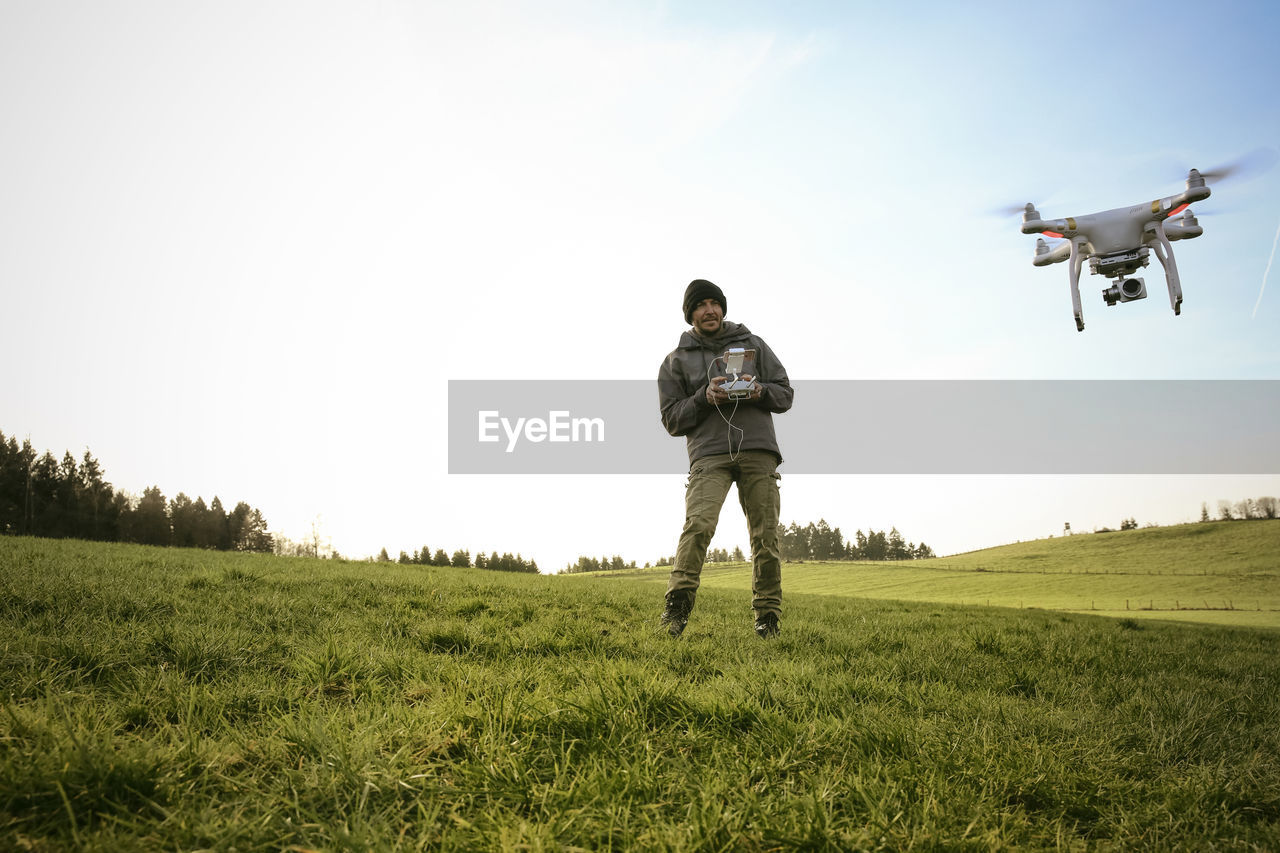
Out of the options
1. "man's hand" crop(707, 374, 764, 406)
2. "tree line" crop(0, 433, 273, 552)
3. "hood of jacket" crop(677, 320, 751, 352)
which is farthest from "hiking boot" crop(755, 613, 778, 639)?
"tree line" crop(0, 433, 273, 552)

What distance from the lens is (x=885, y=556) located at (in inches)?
3976

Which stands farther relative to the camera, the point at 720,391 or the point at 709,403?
the point at 709,403

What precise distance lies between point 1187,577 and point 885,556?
198 ft

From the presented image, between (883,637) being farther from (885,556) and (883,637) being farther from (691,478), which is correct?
(885,556)

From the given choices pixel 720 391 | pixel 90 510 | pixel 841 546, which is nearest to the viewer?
pixel 720 391

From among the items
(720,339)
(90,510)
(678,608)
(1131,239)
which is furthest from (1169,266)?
(90,510)

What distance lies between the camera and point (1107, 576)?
42.7 metres

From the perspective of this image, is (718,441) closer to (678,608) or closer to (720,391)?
(720,391)

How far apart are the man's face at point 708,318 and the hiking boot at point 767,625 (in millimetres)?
2682

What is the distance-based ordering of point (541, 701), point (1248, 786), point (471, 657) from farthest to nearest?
1. point (471, 657)
2. point (541, 701)
3. point (1248, 786)

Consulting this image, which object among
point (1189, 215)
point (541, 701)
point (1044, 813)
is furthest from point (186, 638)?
point (1189, 215)

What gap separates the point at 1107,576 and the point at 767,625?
162ft

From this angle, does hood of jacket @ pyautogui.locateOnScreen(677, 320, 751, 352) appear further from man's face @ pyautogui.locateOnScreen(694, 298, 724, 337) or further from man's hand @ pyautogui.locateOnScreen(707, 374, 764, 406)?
man's hand @ pyautogui.locateOnScreen(707, 374, 764, 406)

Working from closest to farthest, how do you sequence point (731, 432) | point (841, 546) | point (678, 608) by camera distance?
point (678, 608), point (731, 432), point (841, 546)
